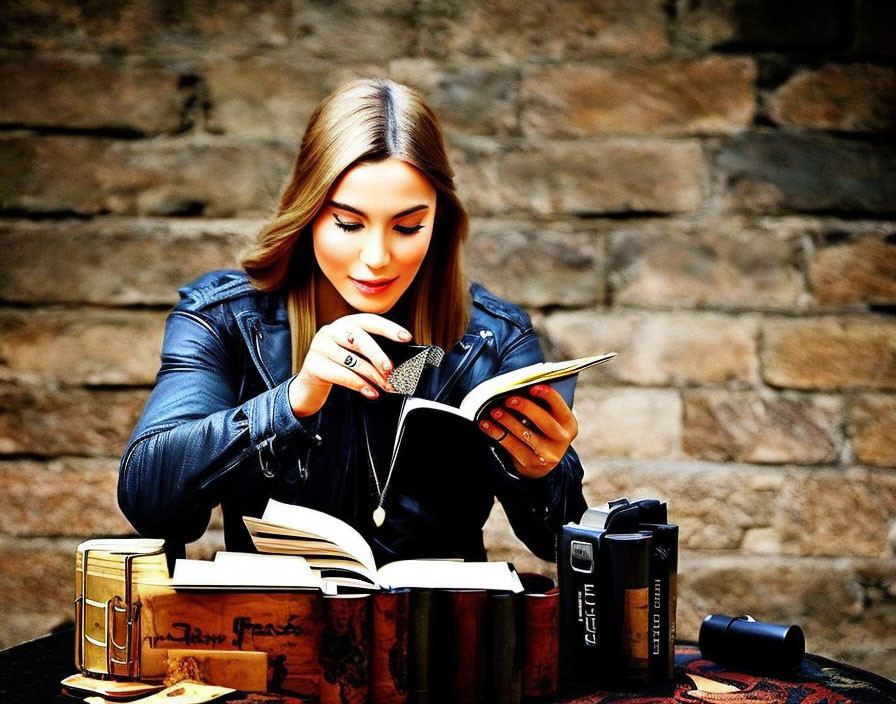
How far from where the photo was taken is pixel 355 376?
1495 mm

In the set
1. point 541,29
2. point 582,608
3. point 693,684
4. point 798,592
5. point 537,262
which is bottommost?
point 798,592

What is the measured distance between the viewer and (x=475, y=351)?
1897 millimetres

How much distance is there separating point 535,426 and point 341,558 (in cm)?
39

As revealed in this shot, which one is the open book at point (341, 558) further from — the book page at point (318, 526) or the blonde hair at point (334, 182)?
the blonde hair at point (334, 182)

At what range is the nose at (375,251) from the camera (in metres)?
1.64

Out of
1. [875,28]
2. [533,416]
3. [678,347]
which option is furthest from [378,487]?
[875,28]

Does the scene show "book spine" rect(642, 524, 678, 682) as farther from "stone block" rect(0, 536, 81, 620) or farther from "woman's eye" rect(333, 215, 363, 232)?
"stone block" rect(0, 536, 81, 620)

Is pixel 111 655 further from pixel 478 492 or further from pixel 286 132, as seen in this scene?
pixel 286 132

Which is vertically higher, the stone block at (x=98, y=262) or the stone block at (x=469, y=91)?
the stone block at (x=469, y=91)

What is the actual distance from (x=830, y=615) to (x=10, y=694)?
2151mm

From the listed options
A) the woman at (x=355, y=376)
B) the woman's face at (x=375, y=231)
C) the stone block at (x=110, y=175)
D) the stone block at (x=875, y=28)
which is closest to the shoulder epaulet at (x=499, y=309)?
the woman at (x=355, y=376)

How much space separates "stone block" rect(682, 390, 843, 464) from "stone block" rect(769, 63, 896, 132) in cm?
79

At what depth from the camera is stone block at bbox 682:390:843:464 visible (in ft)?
8.60

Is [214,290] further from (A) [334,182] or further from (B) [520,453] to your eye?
(B) [520,453]
